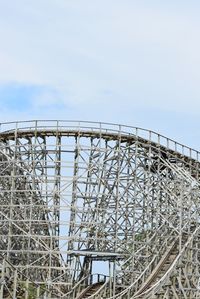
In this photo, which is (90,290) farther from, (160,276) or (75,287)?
(160,276)

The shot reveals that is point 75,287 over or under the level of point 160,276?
under

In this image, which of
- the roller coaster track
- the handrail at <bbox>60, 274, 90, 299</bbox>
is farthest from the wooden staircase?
the handrail at <bbox>60, 274, 90, 299</bbox>

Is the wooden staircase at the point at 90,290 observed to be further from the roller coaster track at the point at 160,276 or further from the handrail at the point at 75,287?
the handrail at the point at 75,287

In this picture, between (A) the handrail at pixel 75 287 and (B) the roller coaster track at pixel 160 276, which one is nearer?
(B) the roller coaster track at pixel 160 276

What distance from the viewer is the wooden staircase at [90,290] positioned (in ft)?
111

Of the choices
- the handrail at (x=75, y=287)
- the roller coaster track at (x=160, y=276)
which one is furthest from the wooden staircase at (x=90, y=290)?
the handrail at (x=75, y=287)

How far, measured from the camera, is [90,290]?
Result: 34375 mm

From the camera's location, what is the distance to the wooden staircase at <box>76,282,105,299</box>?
3371 centimetres

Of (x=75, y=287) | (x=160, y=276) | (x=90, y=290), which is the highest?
(x=160, y=276)

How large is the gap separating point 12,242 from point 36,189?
2.47m

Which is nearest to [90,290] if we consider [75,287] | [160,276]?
[75,287]

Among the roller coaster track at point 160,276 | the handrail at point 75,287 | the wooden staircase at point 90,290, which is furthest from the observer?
the wooden staircase at point 90,290

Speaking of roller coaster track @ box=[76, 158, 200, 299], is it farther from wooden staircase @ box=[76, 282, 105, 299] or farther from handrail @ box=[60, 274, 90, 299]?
handrail @ box=[60, 274, 90, 299]

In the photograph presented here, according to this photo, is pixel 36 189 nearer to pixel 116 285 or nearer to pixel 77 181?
pixel 77 181
